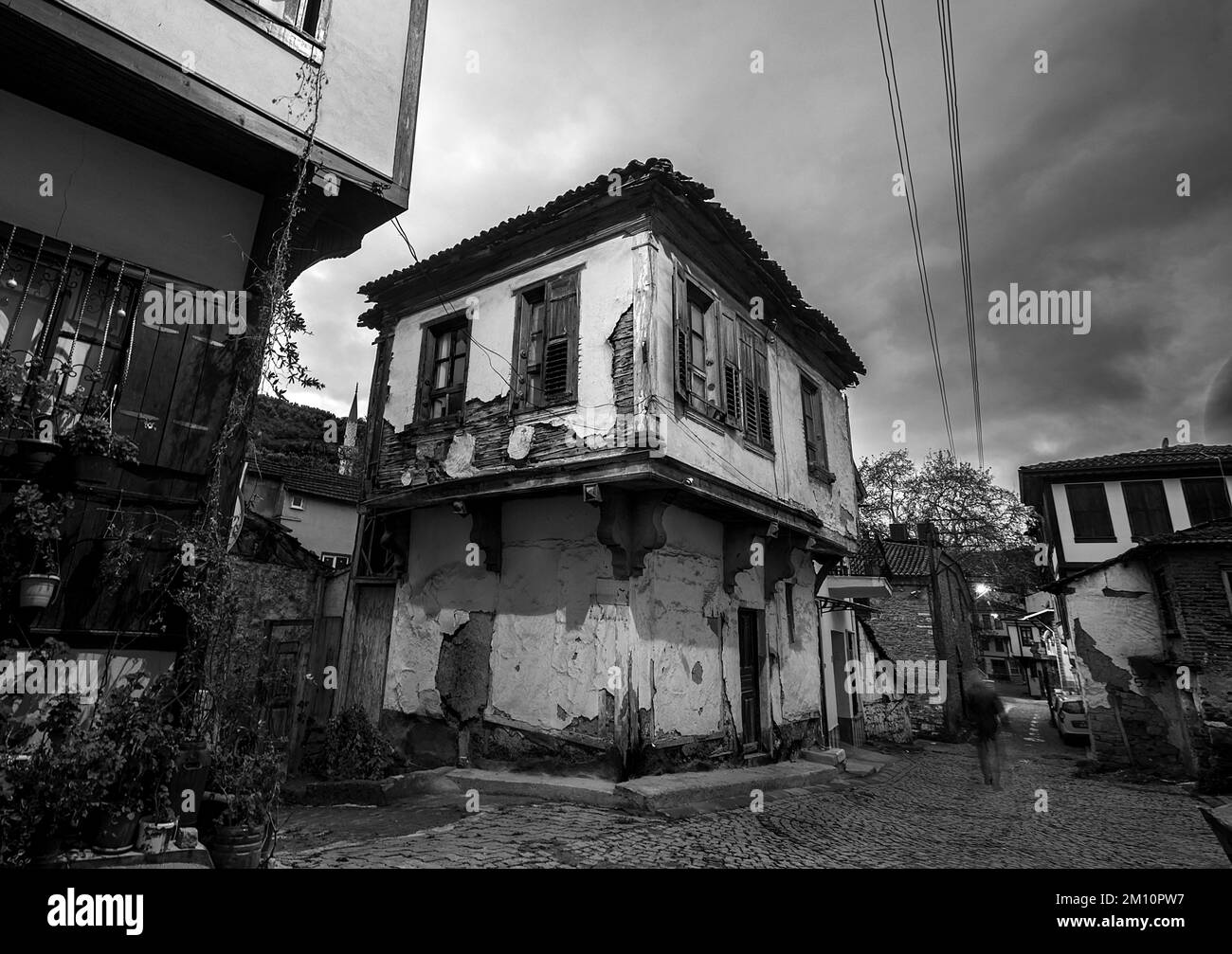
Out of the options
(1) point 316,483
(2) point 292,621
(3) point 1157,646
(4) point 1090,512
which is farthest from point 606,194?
(4) point 1090,512

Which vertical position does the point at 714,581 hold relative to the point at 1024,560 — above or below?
below

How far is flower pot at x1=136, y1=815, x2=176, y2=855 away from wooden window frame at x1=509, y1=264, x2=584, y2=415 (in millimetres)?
6359

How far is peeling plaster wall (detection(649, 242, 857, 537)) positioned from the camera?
837cm

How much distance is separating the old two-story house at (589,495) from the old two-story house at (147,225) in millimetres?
3827

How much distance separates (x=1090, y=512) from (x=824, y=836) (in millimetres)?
23495

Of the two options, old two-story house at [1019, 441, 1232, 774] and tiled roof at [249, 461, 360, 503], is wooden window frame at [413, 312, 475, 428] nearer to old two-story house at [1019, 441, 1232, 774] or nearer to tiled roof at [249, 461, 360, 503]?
tiled roof at [249, 461, 360, 503]

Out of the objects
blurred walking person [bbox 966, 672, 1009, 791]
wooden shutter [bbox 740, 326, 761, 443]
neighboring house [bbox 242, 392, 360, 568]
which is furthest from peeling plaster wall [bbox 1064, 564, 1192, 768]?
neighboring house [bbox 242, 392, 360, 568]

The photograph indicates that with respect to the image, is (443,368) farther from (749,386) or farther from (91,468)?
(91,468)

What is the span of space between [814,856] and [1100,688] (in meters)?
12.8

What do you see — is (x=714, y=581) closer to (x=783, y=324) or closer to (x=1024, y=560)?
(x=783, y=324)

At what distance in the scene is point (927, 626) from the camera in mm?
22125
